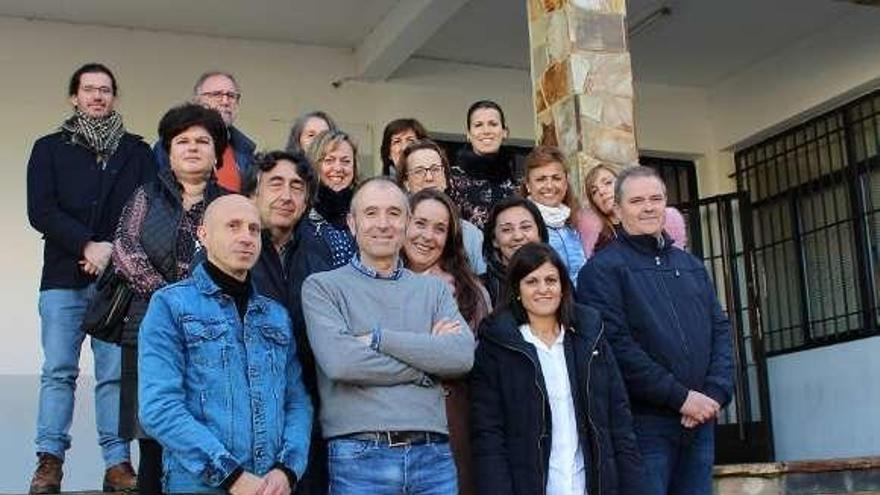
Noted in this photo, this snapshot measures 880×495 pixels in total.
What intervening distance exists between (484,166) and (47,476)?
93.4 inches

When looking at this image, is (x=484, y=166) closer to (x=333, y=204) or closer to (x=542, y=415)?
(x=333, y=204)

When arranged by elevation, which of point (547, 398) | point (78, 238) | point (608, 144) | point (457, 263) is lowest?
point (547, 398)

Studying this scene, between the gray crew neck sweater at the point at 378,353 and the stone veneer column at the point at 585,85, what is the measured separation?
7.42 feet

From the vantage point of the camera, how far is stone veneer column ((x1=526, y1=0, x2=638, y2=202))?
5707 mm

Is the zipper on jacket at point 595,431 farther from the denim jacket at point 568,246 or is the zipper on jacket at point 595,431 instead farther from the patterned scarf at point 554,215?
the patterned scarf at point 554,215

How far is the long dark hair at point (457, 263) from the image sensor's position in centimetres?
397

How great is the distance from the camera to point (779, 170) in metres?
9.41

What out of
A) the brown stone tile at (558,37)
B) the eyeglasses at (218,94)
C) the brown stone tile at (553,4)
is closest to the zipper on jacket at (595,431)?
the eyeglasses at (218,94)

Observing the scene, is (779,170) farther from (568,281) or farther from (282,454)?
(282,454)

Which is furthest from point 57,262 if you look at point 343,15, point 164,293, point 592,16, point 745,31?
point 745,31

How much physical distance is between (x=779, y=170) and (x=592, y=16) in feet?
13.3

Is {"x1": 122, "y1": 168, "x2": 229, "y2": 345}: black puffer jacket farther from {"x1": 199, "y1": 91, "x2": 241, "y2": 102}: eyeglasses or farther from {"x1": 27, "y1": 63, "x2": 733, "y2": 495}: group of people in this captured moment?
{"x1": 199, "y1": 91, "x2": 241, "y2": 102}: eyeglasses

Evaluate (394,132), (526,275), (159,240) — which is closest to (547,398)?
(526,275)

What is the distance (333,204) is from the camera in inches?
171
